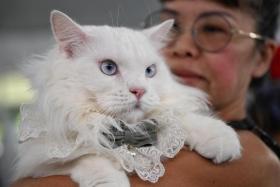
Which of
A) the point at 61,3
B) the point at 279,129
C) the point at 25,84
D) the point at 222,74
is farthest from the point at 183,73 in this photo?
the point at 61,3

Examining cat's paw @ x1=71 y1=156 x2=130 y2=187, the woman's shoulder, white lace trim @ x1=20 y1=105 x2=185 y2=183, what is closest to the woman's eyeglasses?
the woman's shoulder

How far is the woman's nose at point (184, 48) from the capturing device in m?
1.39

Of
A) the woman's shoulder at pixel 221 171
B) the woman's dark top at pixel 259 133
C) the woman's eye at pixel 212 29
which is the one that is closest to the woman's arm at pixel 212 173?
the woman's shoulder at pixel 221 171

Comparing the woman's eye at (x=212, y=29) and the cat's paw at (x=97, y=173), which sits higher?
the woman's eye at (x=212, y=29)

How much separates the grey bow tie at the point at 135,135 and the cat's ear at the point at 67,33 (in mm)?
185

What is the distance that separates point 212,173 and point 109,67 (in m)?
0.33

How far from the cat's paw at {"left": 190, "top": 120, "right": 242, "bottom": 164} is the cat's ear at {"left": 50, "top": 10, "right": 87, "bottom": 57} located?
1.08 ft

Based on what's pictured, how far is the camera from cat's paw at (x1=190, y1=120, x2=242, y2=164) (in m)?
1.02

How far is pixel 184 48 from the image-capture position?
1386 mm

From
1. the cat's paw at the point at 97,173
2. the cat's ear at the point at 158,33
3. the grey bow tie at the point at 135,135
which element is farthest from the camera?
the cat's ear at the point at 158,33

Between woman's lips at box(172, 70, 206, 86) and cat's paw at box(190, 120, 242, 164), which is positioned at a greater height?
cat's paw at box(190, 120, 242, 164)

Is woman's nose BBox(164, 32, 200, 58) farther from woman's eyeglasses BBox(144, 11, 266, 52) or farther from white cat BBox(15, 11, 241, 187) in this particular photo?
white cat BBox(15, 11, 241, 187)

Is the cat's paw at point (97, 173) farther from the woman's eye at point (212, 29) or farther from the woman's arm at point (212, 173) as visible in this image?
the woman's eye at point (212, 29)

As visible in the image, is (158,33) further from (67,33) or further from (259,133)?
(259,133)
